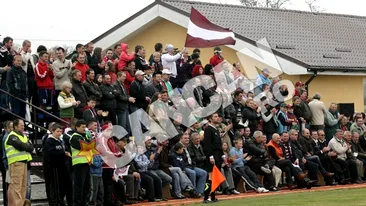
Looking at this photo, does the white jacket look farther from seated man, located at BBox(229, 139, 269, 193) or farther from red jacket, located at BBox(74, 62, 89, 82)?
red jacket, located at BBox(74, 62, 89, 82)

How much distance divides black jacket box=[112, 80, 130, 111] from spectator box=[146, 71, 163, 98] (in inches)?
34.0

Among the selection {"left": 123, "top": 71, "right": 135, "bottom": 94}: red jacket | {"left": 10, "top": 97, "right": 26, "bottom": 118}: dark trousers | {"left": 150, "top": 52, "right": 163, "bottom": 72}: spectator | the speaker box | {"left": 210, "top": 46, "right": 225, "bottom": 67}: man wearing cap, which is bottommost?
{"left": 10, "top": 97, "right": 26, "bottom": 118}: dark trousers

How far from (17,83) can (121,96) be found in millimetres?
2639

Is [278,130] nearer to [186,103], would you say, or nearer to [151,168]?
[186,103]

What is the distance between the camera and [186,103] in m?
23.6

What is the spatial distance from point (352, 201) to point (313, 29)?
19472mm

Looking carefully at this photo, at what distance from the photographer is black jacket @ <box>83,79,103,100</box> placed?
Answer: 68.8 ft

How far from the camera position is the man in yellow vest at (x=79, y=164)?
62.3ft

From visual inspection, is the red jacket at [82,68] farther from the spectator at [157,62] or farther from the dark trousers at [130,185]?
the spectator at [157,62]

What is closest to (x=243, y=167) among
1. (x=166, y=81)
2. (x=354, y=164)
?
(x=166, y=81)

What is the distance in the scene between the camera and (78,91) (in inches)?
816

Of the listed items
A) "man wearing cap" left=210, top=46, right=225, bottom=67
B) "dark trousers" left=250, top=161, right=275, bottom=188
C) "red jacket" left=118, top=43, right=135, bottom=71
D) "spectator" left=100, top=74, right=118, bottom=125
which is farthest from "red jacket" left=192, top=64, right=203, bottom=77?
"spectator" left=100, top=74, right=118, bottom=125

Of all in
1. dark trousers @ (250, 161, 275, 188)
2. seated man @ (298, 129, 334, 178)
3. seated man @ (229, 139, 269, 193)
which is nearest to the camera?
seated man @ (229, 139, 269, 193)

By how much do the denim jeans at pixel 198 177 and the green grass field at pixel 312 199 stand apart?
1735 mm
